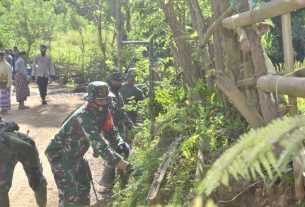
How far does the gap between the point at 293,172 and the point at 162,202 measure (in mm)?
1065

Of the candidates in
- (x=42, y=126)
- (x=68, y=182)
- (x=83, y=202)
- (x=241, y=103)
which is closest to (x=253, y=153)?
(x=241, y=103)

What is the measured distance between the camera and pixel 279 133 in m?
1.17

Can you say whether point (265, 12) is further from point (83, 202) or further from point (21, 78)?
point (21, 78)

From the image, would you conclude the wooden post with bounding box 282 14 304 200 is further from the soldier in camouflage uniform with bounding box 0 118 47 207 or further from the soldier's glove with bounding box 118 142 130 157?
the soldier in camouflage uniform with bounding box 0 118 47 207

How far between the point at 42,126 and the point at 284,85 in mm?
9261

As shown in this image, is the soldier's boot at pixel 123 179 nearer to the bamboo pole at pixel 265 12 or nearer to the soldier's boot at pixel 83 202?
the soldier's boot at pixel 83 202

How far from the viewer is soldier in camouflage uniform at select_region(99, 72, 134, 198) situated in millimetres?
6184

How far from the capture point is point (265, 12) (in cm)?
292

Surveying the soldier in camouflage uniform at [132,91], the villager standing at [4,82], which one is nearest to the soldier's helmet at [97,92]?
the soldier in camouflage uniform at [132,91]

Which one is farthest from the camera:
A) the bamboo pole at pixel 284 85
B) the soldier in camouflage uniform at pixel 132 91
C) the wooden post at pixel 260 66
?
the soldier in camouflage uniform at pixel 132 91

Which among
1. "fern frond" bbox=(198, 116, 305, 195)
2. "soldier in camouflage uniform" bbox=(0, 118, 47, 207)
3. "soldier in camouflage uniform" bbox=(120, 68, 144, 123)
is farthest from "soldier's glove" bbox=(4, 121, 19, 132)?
"fern frond" bbox=(198, 116, 305, 195)

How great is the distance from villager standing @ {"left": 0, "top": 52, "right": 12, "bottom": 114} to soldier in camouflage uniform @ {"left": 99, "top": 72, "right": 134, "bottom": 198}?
4699 millimetres

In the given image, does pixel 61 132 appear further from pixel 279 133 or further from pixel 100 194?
pixel 279 133

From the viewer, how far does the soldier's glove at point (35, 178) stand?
5.04 m
